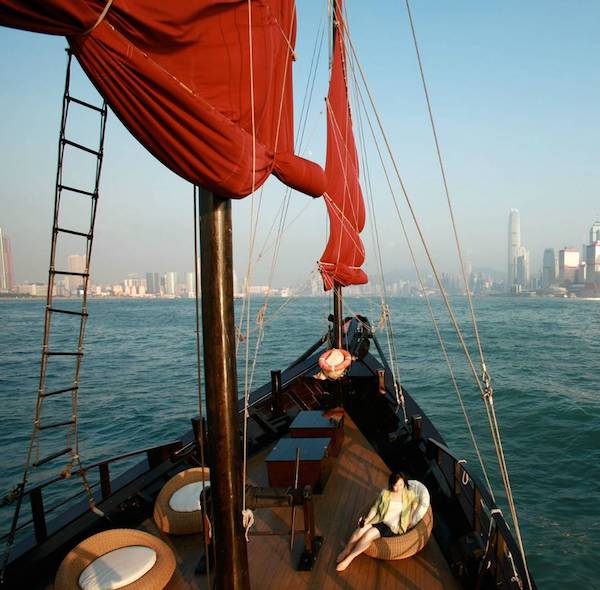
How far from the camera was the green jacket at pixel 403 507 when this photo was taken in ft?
13.0

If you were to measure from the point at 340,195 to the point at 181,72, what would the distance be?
28.9ft

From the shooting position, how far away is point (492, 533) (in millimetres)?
3447

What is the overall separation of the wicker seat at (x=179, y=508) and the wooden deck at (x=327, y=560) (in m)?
0.13

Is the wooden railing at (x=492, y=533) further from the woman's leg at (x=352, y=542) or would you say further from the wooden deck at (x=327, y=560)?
the woman's leg at (x=352, y=542)

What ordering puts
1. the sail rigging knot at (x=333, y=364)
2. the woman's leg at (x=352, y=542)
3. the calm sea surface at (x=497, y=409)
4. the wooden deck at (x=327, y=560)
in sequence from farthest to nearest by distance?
the calm sea surface at (x=497, y=409) → the sail rigging knot at (x=333, y=364) → the woman's leg at (x=352, y=542) → the wooden deck at (x=327, y=560)

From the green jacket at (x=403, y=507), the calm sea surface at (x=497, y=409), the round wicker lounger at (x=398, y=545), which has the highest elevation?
the green jacket at (x=403, y=507)

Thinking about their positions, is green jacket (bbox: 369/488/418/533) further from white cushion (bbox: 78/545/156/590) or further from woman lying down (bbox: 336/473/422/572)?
white cushion (bbox: 78/545/156/590)

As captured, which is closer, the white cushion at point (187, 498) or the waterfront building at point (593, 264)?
the white cushion at point (187, 498)

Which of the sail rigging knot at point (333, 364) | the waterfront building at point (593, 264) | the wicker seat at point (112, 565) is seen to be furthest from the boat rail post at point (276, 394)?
the waterfront building at point (593, 264)

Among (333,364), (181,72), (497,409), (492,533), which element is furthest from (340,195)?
(497,409)

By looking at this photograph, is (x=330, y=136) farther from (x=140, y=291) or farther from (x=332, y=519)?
(x=140, y=291)

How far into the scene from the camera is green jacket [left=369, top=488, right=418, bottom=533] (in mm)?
3959

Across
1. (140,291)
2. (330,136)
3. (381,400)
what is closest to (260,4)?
(381,400)

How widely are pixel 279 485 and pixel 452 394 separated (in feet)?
49.6
